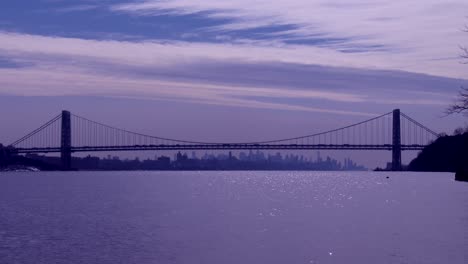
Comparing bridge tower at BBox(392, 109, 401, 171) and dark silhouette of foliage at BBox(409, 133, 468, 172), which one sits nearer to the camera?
dark silhouette of foliage at BBox(409, 133, 468, 172)

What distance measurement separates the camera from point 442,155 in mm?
128125

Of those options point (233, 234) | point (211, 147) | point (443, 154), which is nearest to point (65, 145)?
point (211, 147)

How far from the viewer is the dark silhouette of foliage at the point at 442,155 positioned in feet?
393

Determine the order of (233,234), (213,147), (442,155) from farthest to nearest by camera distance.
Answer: (442,155) → (213,147) → (233,234)

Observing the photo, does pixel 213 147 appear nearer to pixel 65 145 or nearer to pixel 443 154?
pixel 65 145

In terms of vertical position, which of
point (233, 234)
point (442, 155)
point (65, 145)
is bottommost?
point (233, 234)

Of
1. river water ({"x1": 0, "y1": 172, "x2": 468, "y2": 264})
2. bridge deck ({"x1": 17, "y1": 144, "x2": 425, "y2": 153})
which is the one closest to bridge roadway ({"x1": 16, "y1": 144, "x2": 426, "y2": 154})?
bridge deck ({"x1": 17, "y1": 144, "x2": 425, "y2": 153})

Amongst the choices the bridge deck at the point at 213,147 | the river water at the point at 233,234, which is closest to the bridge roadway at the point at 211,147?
the bridge deck at the point at 213,147

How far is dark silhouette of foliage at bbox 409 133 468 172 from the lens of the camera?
11994 cm

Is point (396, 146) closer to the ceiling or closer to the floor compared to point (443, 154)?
closer to the ceiling

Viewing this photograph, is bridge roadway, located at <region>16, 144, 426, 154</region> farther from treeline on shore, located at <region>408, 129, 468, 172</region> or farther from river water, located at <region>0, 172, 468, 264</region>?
river water, located at <region>0, 172, 468, 264</region>

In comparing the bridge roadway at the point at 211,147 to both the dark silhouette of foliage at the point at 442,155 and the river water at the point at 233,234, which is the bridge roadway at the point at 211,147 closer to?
the dark silhouette of foliage at the point at 442,155

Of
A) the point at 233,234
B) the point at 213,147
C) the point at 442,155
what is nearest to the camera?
the point at 233,234

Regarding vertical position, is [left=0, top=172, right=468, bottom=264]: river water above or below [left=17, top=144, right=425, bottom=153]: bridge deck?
below
